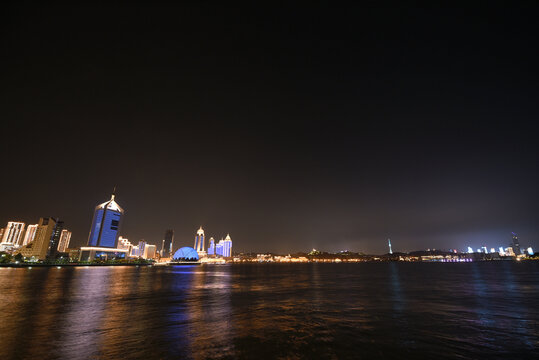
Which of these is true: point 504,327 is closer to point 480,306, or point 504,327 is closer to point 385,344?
point 480,306

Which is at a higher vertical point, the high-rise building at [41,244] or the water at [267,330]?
the high-rise building at [41,244]

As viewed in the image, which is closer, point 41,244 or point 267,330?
point 267,330

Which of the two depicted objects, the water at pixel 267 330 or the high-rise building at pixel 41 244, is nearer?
the water at pixel 267 330

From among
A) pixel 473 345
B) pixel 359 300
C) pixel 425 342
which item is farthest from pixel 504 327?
pixel 359 300

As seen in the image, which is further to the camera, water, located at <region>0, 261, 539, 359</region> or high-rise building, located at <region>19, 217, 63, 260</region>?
high-rise building, located at <region>19, 217, 63, 260</region>

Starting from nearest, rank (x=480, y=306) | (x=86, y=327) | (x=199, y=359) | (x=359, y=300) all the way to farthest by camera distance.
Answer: (x=199, y=359)
(x=86, y=327)
(x=480, y=306)
(x=359, y=300)

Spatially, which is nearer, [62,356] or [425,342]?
[62,356]

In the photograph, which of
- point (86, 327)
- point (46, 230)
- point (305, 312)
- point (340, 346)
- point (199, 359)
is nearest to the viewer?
point (199, 359)

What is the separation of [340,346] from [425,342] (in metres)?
5.38

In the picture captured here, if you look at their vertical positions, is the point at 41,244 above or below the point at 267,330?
above

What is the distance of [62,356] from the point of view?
12.8m

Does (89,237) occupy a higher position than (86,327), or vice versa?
(89,237)

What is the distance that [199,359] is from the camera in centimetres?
1244

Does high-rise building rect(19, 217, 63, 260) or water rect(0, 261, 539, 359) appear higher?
high-rise building rect(19, 217, 63, 260)
